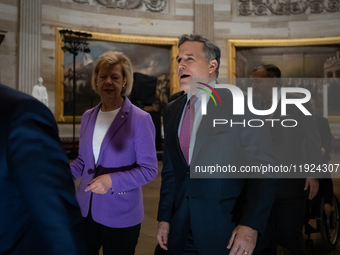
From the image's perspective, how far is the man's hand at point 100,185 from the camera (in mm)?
1759

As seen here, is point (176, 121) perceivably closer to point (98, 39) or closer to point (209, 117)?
point (209, 117)

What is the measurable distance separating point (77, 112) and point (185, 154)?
11687 millimetres

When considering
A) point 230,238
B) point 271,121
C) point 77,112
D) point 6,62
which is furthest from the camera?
point 77,112

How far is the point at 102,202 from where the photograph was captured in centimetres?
201

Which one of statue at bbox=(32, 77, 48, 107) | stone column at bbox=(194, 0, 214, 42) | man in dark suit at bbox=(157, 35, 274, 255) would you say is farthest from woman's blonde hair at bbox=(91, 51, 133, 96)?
stone column at bbox=(194, 0, 214, 42)

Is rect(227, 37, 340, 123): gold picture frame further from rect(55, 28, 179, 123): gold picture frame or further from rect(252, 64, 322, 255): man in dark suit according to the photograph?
rect(252, 64, 322, 255): man in dark suit

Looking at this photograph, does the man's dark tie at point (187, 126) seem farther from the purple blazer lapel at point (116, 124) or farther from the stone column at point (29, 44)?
the stone column at point (29, 44)

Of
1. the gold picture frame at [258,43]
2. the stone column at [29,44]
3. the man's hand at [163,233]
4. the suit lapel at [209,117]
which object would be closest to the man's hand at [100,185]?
the man's hand at [163,233]

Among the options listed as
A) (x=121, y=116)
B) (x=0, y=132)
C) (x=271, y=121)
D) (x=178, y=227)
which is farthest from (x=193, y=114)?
(x=0, y=132)

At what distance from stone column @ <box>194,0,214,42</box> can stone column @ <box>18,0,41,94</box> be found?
6.80 meters

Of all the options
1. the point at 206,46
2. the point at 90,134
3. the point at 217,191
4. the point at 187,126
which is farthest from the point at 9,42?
the point at 217,191

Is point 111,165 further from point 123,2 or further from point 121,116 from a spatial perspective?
point 123,2

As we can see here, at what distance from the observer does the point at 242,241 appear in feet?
4.91

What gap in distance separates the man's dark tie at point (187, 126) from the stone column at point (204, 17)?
1360 cm
